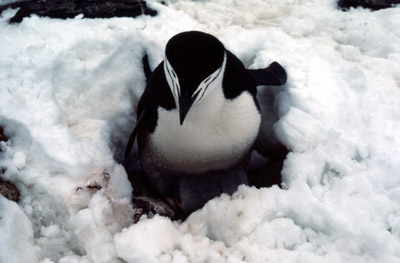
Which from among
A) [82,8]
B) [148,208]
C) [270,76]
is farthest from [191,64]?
[82,8]

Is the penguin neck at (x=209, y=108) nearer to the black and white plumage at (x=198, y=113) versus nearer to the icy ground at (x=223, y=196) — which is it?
the black and white plumage at (x=198, y=113)

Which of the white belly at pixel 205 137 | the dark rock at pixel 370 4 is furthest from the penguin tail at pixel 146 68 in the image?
the dark rock at pixel 370 4

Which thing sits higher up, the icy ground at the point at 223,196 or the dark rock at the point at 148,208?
the icy ground at the point at 223,196

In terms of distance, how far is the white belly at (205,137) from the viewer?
4.76 ft

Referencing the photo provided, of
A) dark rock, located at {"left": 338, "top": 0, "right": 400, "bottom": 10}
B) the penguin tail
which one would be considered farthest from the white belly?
dark rock, located at {"left": 338, "top": 0, "right": 400, "bottom": 10}

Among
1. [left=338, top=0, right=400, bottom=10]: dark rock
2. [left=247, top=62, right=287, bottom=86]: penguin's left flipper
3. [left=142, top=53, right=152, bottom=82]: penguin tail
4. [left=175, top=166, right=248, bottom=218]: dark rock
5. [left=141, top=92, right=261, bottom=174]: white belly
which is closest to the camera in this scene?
[left=141, top=92, right=261, bottom=174]: white belly

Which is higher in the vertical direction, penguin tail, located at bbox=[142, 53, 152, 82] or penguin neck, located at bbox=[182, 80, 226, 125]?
penguin neck, located at bbox=[182, 80, 226, 125]

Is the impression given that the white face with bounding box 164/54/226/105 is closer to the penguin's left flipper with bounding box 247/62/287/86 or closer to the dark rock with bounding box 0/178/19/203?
the penguin's left flipper with bounding box 247/62/287/86

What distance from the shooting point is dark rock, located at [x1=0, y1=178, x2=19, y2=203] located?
1.22 meters

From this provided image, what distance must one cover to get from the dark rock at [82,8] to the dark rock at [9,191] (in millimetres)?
1028

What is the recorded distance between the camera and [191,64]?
3.92ft

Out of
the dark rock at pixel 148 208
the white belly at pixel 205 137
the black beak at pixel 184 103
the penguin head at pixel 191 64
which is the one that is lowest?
the dark rock at pixel 148 208

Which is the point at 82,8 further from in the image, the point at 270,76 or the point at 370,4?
the point at 370,4

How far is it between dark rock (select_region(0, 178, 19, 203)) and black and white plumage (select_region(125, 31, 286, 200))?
1.60 feet
